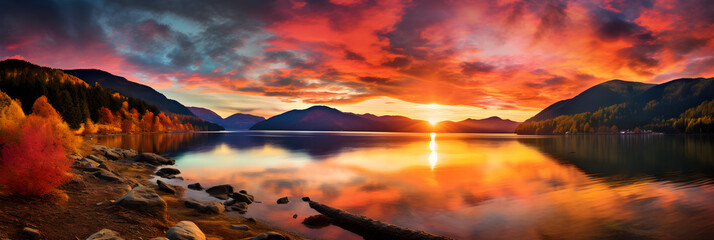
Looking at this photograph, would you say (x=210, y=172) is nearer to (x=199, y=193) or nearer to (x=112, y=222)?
(x=199, y=193)

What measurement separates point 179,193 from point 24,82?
387 ft

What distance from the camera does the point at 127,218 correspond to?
11203 mm

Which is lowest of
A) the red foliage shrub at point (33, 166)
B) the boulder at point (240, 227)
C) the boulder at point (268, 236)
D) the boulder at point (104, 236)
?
the boulder at point (240, 227)

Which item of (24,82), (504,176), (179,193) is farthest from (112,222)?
(24,82)

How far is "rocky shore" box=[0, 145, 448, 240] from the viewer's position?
937 centimetres

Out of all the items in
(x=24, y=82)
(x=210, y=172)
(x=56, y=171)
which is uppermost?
(x=24, y=82)

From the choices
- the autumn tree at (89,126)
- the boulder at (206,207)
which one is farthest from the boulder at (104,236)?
the autumn tree at (89,126)

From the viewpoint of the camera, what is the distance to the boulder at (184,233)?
31.6 feet

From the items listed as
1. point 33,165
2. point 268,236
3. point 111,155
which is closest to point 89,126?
point 111,155

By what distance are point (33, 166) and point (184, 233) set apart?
24.4ft

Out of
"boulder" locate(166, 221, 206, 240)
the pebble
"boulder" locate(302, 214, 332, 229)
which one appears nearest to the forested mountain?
the pebble

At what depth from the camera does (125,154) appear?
3934cm

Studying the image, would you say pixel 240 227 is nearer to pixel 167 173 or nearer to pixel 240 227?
pixel 240 227

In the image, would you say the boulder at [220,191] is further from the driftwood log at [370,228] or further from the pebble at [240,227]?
the driftwood log at [370,228]
